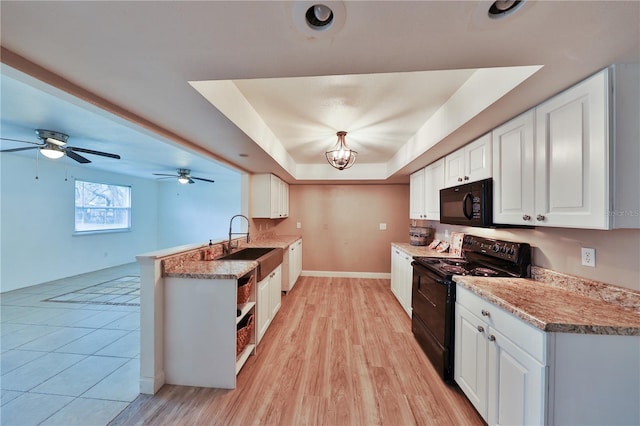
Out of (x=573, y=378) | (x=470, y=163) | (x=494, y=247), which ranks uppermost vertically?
(x=470, y=163)

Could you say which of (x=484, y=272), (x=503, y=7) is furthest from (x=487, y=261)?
(x=503, y=7)

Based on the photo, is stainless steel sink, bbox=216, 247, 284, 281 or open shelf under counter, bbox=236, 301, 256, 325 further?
stainless steel sink, bbox=216, 247, 284, 281

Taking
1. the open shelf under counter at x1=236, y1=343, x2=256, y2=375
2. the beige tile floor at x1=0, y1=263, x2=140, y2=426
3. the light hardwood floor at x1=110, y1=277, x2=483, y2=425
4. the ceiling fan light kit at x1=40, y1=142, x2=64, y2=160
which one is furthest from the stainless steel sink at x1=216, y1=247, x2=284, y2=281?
the ceiling fan light kit at x1=40, y1=142, x2=64, y2=160

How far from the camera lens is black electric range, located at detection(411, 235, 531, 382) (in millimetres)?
1874

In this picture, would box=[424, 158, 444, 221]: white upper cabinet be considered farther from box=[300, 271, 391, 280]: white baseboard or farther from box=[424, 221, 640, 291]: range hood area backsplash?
box=[300, 271, 391, 280]: white baseboard

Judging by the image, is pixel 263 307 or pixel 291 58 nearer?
pixel 291 58

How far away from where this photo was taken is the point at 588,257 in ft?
4.85

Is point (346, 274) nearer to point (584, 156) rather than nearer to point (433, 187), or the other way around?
point (433, 187)

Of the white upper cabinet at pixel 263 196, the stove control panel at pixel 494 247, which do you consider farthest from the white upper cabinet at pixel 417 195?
the white upper cabinet at pixel 263 196

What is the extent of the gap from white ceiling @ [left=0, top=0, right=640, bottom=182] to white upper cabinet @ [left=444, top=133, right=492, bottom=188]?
0.15 metres

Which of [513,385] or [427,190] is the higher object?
[427,190]

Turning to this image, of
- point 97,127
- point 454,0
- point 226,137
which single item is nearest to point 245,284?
point 226,137

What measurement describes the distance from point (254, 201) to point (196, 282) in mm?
2199

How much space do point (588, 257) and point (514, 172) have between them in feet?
2.26
